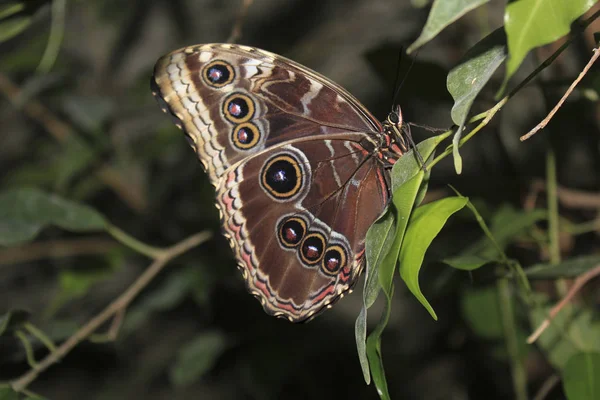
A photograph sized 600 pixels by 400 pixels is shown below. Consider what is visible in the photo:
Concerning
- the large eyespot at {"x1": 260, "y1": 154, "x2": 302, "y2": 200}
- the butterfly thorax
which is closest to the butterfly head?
the butterfly thorax

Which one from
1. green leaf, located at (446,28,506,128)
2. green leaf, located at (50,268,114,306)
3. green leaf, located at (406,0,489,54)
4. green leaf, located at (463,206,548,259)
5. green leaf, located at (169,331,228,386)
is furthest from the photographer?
green leaf, located at (169,331,228,386)

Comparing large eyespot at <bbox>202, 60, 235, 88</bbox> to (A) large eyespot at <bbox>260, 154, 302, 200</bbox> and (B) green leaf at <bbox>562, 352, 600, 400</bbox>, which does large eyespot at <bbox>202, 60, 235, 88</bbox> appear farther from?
(B) green leaf at <bbox>562, 352, 600, 400</bbox>

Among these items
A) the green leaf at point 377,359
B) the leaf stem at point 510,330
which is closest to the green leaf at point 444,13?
the green leaf at point 377,359

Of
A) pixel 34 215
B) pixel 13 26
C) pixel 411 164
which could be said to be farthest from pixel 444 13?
pixel 34 215

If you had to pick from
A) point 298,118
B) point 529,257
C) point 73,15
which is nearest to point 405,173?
point 298,118

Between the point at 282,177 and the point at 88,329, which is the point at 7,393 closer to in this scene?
the point at 88,329
